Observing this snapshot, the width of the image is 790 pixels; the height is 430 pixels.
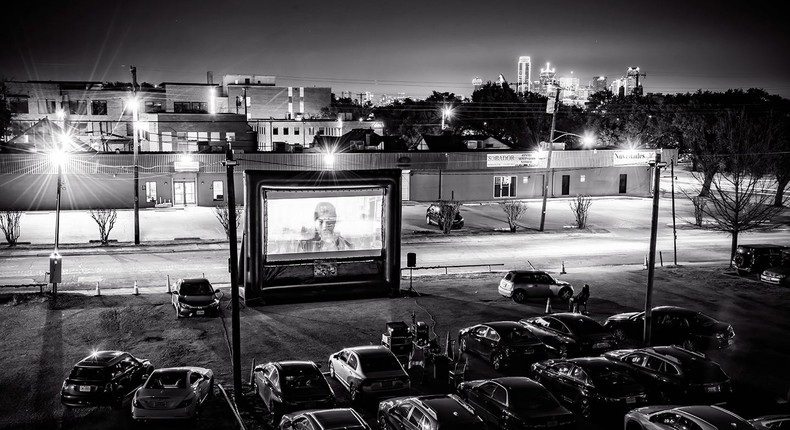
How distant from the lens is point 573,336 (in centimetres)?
1995

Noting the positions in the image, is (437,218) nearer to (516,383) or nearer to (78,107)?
(516,383)

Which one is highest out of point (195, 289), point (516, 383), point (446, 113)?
point (446, 113)

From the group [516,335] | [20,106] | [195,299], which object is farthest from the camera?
[20,106]

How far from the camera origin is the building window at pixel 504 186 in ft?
201

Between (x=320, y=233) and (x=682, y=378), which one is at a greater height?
(x=320, y=233)

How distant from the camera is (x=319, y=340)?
839 inches

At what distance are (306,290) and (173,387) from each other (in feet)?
37.3

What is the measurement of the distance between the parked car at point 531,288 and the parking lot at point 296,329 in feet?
1.36

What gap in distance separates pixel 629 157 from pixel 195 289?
51126 mm

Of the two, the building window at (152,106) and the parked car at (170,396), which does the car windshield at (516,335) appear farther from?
the building window at (152,106)

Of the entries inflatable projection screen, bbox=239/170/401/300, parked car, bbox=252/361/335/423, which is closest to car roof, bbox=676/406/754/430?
parked car, bbox=252/361/335/423

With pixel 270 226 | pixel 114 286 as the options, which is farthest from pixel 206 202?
pixel 270 226

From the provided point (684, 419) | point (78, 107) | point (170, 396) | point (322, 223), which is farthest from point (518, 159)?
point (78, 107)

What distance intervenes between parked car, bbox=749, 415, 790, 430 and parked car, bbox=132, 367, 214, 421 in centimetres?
1203
